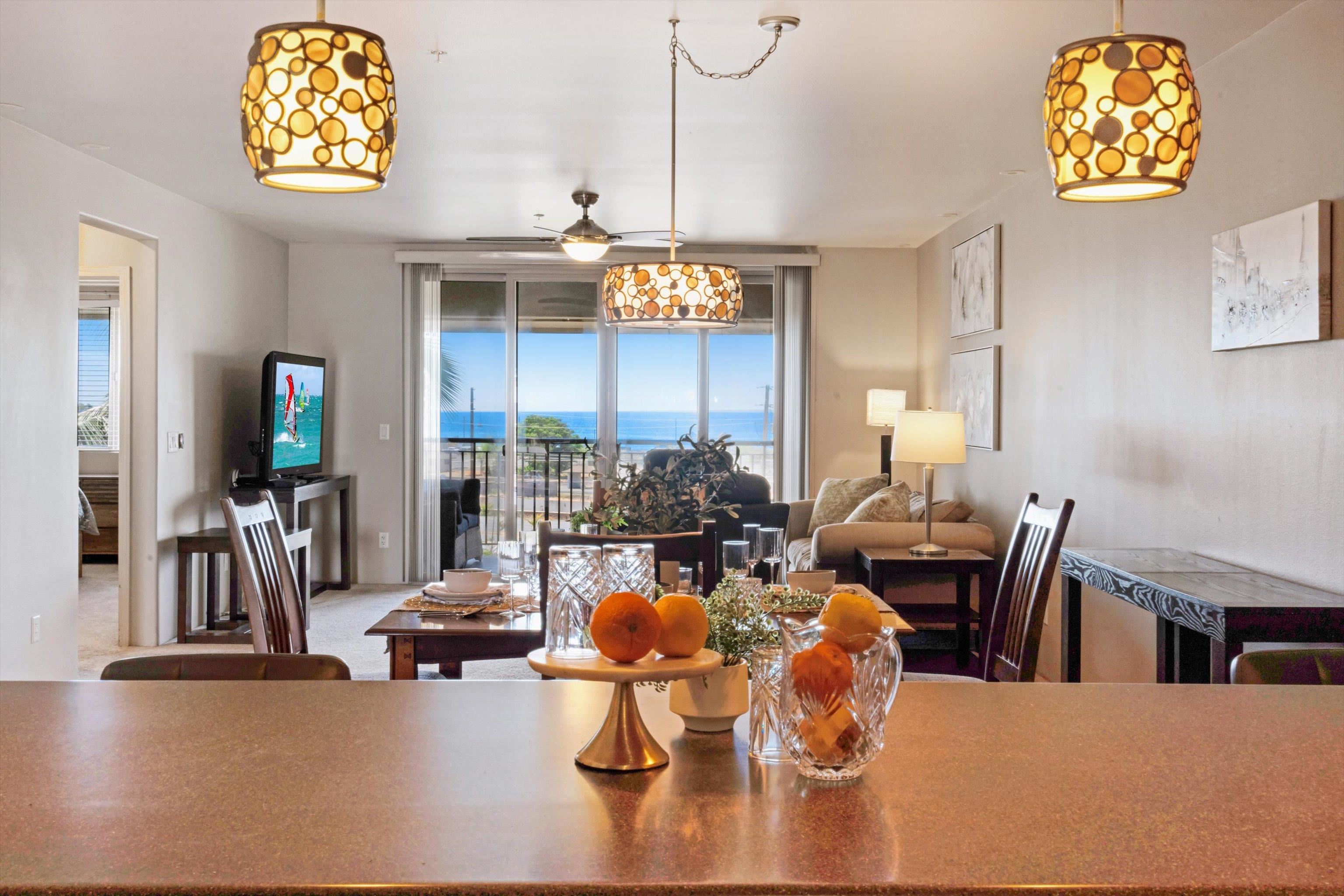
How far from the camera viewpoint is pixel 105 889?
2.81 ft

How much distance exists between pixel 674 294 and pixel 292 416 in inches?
162

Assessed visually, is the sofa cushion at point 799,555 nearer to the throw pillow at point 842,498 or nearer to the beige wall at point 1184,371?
the throw pillow at point 842,498

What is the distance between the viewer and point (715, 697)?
4.17 feet

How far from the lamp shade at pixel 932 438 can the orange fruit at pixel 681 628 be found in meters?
3.88

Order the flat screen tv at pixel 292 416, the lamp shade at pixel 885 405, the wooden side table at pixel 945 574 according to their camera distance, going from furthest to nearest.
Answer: the lamp shade at pixel 885 405
the flat screen tv at pixel 292 416
the wooden side table at pixel 945 574

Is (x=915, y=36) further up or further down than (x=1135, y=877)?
further up

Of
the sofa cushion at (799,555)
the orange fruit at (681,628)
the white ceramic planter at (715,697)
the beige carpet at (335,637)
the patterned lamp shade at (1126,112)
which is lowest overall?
→ the beige carpet at (335,637)

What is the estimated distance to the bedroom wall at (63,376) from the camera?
415 centimetres

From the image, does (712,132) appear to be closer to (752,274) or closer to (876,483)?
(876,483)

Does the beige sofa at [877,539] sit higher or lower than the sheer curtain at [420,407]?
lower

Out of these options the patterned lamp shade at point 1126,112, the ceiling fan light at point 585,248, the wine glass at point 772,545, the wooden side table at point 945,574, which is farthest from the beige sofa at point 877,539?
the patterned lamp shade at point 1126,112

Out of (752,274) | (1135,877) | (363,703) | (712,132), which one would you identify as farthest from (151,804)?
(752,274)

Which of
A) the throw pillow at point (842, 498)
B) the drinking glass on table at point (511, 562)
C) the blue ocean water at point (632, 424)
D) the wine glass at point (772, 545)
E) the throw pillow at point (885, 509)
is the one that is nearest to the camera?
the wine glass at point (772, 545)

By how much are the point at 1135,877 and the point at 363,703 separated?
1013mm
